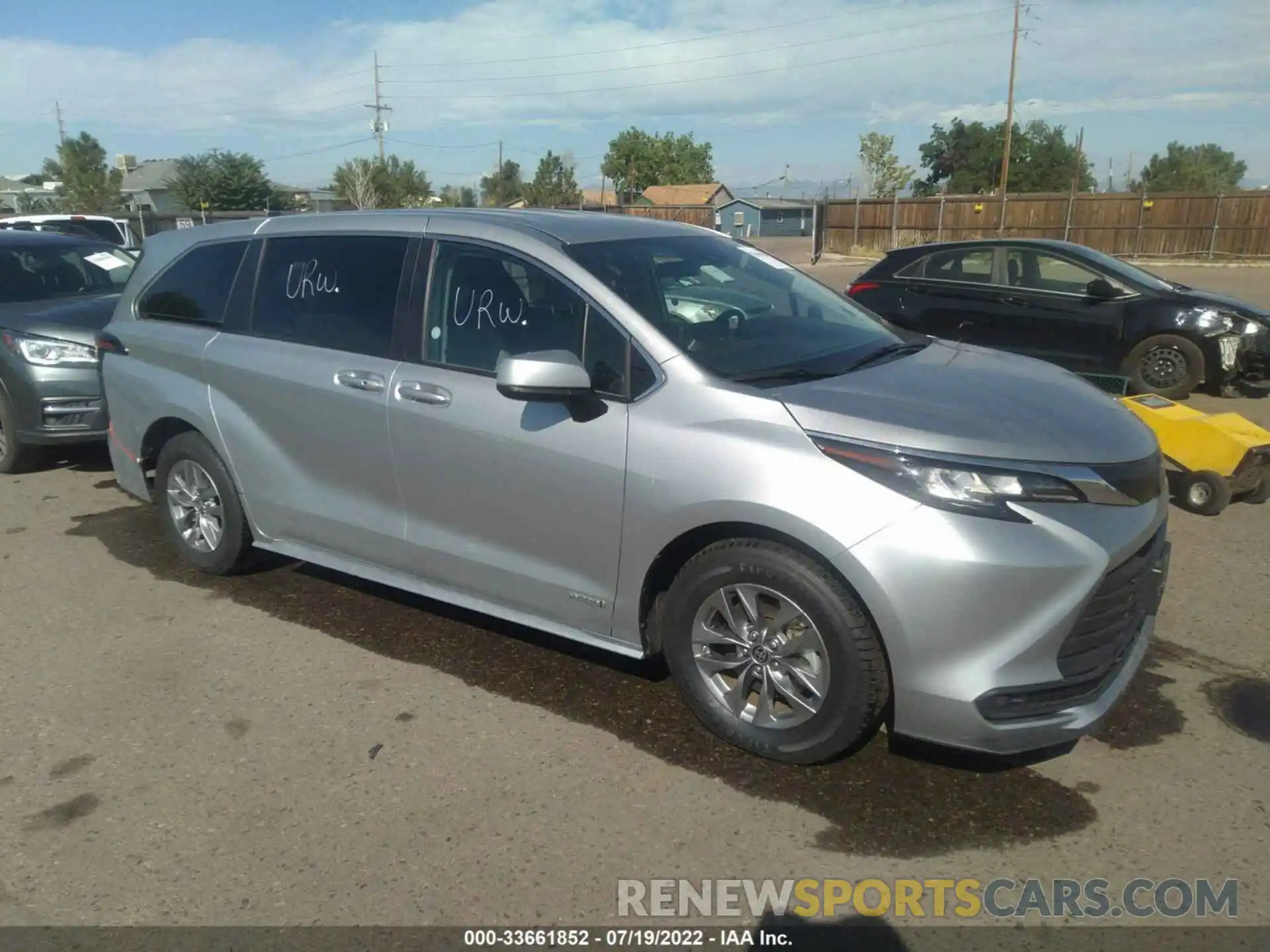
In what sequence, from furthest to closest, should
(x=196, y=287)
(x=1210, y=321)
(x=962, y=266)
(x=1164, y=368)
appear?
(x=962, y=266) < (x=1164, y=368) < (x=1210, y=321) < (x=196, y=287)

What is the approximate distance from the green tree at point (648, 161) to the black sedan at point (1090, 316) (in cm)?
9496

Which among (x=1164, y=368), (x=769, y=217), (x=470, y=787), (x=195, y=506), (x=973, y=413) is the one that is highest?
(x=769, y=217)

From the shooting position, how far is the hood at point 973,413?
313 centimetres

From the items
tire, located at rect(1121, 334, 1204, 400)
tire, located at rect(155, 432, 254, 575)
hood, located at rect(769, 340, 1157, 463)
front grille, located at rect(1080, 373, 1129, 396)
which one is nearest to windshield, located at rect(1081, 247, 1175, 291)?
tire, located at rect(1121, 334, 1204, 400)

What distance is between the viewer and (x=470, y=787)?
338cm

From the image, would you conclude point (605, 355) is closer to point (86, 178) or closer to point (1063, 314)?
point (1063, 314)

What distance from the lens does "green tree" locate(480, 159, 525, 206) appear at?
223 ft

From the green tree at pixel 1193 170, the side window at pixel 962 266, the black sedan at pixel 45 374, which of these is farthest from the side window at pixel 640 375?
the green tree at pixel 1193 170

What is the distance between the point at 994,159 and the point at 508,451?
83.5 meters

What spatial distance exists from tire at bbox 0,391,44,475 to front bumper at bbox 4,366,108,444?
0.07m

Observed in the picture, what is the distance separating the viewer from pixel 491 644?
448cm

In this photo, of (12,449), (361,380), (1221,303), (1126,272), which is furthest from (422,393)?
(1221,303)

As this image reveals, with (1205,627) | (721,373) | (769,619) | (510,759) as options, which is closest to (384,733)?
(510,759)

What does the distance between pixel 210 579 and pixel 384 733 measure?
2.13 m
